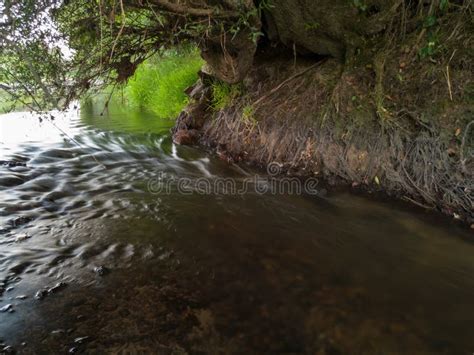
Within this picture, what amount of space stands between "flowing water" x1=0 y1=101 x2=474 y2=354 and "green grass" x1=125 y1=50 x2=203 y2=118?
4104mm

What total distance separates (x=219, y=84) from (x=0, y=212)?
362cm

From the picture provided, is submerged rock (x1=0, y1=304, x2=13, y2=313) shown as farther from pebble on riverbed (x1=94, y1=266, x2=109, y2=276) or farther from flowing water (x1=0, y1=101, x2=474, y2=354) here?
pebble on riverbed (x1=94, y1=266, x2=109, y2=276)

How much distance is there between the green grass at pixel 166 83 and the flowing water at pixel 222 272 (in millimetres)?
4104

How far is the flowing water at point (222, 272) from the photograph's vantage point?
5.87 ft

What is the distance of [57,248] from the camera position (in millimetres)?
2479

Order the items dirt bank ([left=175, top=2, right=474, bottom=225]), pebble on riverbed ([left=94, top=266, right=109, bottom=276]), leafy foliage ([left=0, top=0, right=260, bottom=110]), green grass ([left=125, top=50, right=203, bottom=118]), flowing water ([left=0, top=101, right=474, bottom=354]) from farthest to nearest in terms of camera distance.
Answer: green grass ([left=125, top=50, right=203, bottom=118]), dirt bank ([left=175, top=2, right=474, bottom=225]), leafy foliage ([left=0, top=0, right=260, bottom=110]), pebble on riverbed ([left=94, top=266, right=109, bottom=276]), flowing water ([left=0, top=101, right=474, bottom=354])

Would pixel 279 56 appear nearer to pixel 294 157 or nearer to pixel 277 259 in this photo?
pixel 294 157

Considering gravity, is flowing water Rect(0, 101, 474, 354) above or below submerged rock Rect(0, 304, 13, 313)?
above

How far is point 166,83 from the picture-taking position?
25.7 feet

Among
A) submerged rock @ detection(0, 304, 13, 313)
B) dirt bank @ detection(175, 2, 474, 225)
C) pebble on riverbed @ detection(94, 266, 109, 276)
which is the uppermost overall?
dirt bank @ detection(175, 2, 474, 225)

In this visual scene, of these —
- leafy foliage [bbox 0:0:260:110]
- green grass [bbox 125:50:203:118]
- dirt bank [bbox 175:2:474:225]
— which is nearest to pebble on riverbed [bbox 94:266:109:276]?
leafy foliage [bbox 0:0:260:110]

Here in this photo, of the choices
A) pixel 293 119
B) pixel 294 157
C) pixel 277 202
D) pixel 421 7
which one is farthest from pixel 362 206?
pixel 421 7

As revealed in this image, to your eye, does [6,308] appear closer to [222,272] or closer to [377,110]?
[222,272]

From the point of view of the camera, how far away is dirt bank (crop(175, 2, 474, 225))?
9.55 feet
